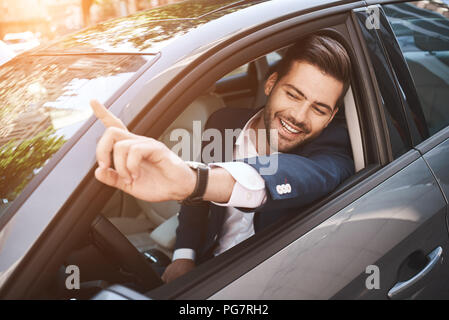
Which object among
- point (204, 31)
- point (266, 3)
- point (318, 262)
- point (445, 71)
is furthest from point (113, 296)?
point (445, 71)

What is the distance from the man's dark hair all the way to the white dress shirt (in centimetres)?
40

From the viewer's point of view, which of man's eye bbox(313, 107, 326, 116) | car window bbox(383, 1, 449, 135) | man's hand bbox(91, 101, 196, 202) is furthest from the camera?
car window bbox(383, 1, 449, 135)

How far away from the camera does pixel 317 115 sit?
1.64 metres

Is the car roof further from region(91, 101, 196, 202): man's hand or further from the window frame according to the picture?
region(91, 101, 196, 202): man's hand

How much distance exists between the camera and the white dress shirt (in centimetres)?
120

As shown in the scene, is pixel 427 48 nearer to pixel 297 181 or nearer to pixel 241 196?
pixel 297 181

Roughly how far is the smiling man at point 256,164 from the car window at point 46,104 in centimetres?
23

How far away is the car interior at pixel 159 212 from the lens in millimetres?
1147

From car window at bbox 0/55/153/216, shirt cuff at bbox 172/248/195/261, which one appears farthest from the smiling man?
car window at bbox 0/55/153/216

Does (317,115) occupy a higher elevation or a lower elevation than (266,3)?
lower

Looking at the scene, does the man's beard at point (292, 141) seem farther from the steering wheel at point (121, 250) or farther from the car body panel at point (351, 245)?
the steering wheel at point (121, 250)

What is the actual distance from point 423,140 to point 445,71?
58 cm

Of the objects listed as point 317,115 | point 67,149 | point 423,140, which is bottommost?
point 423,140
